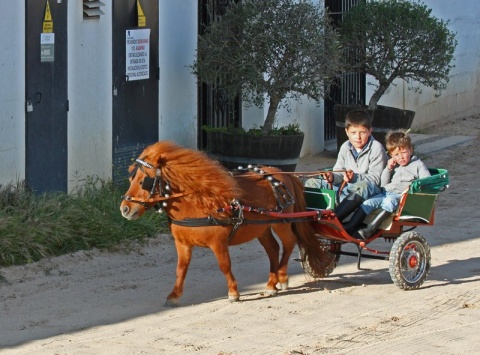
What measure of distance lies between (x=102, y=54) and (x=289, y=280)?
12.7 ft

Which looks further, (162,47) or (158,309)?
(162,47)

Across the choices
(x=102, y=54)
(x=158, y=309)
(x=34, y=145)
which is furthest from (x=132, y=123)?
(x=158, y=309)

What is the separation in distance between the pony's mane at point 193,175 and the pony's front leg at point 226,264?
11.9 inches

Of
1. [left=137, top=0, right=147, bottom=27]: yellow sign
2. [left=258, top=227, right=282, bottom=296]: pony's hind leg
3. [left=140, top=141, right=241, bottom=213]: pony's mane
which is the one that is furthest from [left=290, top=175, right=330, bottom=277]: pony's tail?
[left=137, top=0, right=147, bottom=27]: yellow sign

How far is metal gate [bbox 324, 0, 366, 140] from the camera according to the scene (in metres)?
16.9

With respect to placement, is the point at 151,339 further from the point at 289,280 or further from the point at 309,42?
the point at 309,42

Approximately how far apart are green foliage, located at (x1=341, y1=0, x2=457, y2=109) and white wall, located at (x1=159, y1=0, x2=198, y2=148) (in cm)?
337

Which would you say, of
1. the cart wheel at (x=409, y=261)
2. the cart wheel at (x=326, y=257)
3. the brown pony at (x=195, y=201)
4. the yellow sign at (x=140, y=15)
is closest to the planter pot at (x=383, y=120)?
the yellow sign at (x=140, y=15)

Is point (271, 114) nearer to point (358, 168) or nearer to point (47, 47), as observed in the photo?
point (47, 47)

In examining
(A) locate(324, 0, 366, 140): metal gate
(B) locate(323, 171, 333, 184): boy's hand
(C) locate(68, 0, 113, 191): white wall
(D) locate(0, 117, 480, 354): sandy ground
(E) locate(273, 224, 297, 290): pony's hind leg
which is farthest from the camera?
(A) locate(324, 0, 366, 140): metal gate

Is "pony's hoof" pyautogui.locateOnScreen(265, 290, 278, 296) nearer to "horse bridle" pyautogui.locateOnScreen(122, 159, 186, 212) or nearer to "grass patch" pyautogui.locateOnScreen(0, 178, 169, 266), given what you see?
"horse bridle" pyautogui.locateOnScreen(122, 159, 186, 212)

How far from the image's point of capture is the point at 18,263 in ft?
29.3

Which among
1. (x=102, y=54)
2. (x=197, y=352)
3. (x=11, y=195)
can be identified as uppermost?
(x=102, y=54)

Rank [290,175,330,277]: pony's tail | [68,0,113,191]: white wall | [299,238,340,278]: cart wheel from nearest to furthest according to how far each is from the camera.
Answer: [290,175,330,277]: pony's tail < [299,238,340,278]: cart wheel < [68,0,113,191]: white wall
